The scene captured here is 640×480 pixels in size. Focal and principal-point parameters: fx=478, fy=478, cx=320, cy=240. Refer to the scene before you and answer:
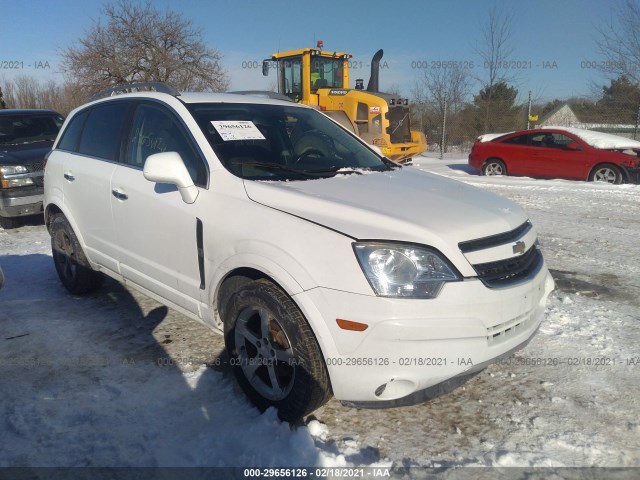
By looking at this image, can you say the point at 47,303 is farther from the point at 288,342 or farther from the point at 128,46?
the point at 128,46

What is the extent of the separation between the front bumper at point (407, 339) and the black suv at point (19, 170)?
6.18m

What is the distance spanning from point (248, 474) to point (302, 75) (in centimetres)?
1237

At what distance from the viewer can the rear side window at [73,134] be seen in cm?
448

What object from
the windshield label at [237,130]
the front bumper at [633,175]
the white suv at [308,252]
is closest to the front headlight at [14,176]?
the white suv at [308,252]

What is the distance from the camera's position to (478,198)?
300 centimetres

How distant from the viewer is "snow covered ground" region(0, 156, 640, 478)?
2455 mm

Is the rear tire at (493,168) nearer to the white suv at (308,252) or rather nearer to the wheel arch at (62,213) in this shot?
the white suv at (308,252)

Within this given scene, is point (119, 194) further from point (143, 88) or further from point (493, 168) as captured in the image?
point (493, 168)

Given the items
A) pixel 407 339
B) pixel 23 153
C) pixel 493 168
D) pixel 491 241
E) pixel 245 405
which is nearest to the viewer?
pixel 407 339

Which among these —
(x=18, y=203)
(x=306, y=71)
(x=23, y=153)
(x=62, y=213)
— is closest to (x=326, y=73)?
(x=306, y=71)

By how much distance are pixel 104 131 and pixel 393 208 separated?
9.22 ft

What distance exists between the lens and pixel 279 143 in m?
3.51

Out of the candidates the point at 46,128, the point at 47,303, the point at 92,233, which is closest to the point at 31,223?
the point at 46,128

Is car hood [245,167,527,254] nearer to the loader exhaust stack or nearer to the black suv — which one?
the black suv
